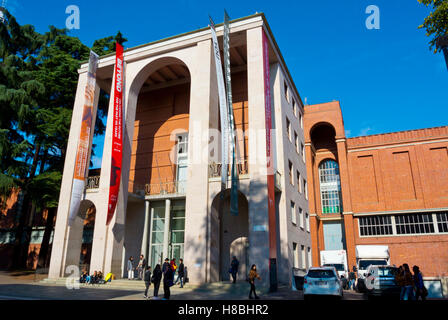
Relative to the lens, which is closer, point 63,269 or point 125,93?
point 63,269

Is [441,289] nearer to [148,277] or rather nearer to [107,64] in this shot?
[148,277]

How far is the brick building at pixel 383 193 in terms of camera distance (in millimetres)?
29688

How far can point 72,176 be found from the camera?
75.5 ft

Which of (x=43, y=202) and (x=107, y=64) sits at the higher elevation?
(x=107, y=64)

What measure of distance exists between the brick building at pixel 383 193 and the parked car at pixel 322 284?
1862 cm

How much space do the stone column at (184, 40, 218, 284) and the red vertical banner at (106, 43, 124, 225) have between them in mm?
5016

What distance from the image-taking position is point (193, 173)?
19.4 meters

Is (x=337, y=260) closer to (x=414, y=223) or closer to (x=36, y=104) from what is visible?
(x=414, y=223)

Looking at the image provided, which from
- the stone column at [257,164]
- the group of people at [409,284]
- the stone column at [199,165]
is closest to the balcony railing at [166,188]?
the stone column at [199,165]

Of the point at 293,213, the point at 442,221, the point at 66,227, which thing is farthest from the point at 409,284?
the point at 442,221

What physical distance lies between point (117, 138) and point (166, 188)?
5.64 m

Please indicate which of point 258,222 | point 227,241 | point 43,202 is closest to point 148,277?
Answer: point 258,222

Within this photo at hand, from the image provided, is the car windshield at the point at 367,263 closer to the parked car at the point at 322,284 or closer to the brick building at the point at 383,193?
the brick building at the point at 383,193

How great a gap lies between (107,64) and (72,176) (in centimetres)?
926
